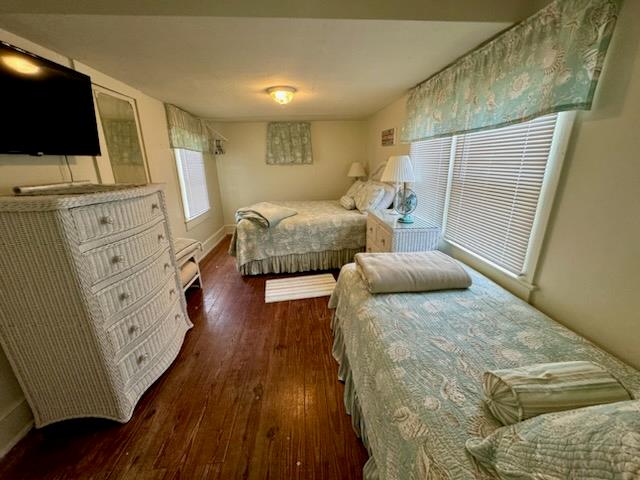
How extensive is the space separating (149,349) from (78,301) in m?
0.53

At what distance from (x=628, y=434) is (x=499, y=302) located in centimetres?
100

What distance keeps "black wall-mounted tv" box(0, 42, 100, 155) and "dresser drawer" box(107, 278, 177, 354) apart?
100 cm

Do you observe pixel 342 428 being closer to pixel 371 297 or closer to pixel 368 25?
pixel 371 297

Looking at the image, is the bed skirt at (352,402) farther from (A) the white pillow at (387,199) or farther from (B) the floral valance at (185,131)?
(B) the floral valance at (185,131)

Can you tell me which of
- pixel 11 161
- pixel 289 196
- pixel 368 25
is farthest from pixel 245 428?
pixel 289 196

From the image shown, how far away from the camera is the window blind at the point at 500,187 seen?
1.41m

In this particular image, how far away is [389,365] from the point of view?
970 mm

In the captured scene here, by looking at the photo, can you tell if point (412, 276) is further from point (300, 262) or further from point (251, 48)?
point (300, 262)

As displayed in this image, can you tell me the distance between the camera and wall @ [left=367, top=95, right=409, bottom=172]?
10.2 ft

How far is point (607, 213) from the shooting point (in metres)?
1.09

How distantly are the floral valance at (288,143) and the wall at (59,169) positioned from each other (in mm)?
1902

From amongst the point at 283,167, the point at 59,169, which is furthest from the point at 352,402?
the point at 283,167

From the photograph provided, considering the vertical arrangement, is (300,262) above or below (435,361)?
below

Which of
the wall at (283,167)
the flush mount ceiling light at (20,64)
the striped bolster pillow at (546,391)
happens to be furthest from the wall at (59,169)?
the striped bolster pillow at (546,391)
